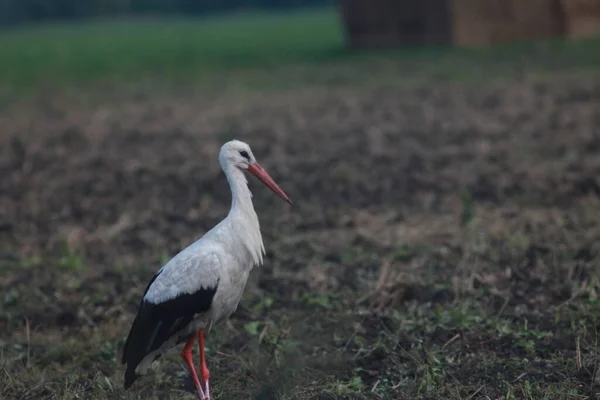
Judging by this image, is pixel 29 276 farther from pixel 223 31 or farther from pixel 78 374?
pixel 223 31

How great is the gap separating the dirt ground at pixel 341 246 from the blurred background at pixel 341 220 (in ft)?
0.07

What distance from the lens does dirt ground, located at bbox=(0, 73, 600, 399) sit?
5273 mm

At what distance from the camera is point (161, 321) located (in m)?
4.86

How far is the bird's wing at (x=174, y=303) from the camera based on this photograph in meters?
4.82

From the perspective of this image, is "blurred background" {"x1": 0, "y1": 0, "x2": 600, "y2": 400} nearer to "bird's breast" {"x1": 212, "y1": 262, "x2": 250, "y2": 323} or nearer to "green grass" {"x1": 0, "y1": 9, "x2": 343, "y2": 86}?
"bird's breast" {"x1": 212, "y1": 262, "x2": 250, "y2": 323}

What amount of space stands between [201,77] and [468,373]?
15177mm

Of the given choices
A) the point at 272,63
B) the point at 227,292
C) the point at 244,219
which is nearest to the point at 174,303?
the point at 227,292

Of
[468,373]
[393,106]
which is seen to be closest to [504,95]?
[393,106]

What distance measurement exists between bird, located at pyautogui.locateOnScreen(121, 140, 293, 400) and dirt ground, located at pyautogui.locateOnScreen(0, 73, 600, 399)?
33 cm

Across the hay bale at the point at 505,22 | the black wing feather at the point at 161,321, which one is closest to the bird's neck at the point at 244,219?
the black wing feather at the point at 161,321

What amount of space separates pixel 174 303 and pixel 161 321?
10 centimetres

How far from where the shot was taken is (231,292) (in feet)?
16.2

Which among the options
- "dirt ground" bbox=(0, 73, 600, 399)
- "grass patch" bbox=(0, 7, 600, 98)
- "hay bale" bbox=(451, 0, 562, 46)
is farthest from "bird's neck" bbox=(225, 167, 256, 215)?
"hay bale" bbox=(451, 0, 562, 46)

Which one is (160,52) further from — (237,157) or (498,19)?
(237,157)
